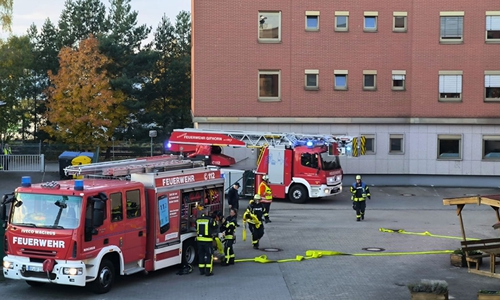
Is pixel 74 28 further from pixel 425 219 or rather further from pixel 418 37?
pixel 425 219

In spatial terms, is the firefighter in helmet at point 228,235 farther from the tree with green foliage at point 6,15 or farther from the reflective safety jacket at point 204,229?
the tree with green foliage at point 6,15

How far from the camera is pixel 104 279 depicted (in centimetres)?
1320

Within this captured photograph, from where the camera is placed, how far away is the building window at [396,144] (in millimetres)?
34969

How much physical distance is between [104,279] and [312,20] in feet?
78.6

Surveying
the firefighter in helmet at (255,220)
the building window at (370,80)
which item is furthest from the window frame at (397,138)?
the firefighter in helmet at (255,220)

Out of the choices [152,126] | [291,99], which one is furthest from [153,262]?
[152,126]

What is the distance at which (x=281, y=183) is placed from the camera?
28.5 m

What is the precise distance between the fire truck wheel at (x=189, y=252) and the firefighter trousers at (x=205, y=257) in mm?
482

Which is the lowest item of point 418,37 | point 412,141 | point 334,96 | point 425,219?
point 425,219

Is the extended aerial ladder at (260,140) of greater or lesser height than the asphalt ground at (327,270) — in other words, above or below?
above

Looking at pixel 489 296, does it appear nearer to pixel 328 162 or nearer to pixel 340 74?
pixel 328 162

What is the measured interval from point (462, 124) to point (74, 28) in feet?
100

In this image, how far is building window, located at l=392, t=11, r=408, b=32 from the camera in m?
34.8

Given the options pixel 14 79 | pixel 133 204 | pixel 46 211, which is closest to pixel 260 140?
pixel 133 204
